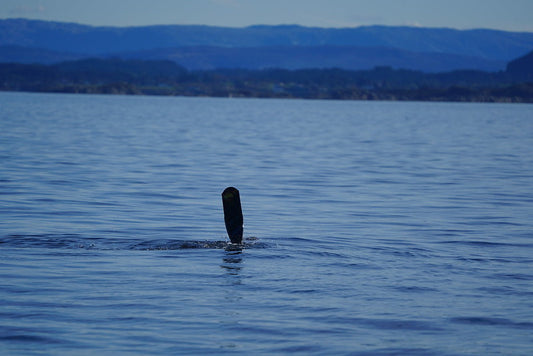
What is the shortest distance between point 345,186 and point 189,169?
8.53 m

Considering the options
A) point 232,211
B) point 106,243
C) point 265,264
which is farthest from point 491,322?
point 106,243

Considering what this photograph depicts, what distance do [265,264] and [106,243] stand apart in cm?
375

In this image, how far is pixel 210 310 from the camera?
11766mm

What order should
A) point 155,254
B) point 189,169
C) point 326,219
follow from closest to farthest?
point 155,254 < point 326,219 < point 189,169

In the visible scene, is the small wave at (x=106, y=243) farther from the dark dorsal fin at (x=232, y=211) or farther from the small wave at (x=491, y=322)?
the small wave at (x=491, y=322)

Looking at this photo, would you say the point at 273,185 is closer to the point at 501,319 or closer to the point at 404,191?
the point at 404,191

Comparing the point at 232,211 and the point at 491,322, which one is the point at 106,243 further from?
the point at 491,322

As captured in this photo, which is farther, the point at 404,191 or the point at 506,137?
the point at 506,137

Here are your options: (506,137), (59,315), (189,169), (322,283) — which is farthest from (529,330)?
(506,137)

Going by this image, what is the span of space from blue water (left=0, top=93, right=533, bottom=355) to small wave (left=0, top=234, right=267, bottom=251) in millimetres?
63

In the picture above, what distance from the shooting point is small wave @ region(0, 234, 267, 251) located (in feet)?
54.1

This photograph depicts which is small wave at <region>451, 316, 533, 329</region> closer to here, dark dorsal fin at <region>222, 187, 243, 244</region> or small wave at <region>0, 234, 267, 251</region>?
small wave at <region>0, 234, 267, 251</region>

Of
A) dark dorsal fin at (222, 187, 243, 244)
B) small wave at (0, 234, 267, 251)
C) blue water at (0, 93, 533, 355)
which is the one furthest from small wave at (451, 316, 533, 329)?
dark dorsal fin at (222, 187, 243, 244)

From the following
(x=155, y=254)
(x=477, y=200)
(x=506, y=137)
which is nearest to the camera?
(x=155, y=254)
